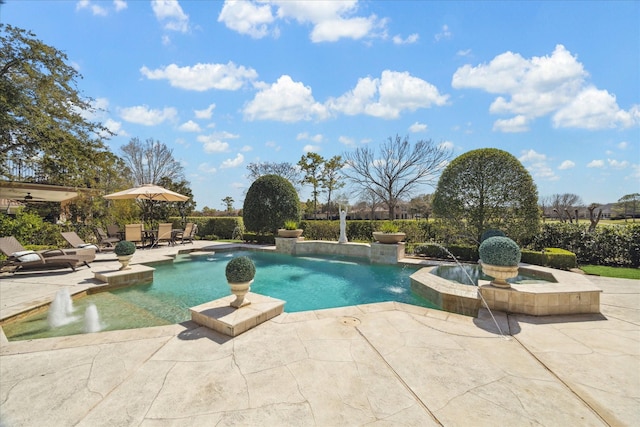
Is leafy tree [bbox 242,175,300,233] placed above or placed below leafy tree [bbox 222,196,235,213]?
below

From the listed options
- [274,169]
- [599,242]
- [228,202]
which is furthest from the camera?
[228,202]

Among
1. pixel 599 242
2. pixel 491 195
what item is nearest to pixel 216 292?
pixel 491 195

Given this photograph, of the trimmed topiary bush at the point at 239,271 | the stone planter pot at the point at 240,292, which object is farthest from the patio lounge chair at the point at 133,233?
the trimmed topiary bush at the point at 239,271

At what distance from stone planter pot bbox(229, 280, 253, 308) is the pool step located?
2.8 inches

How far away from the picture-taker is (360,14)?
7.52 meters

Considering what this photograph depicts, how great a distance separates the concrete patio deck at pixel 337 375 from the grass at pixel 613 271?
403cm

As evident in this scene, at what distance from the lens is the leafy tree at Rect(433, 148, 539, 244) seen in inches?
342

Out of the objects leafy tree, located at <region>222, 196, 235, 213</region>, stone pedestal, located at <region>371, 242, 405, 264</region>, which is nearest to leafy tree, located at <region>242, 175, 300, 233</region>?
stone pedestal, located at <region>371, 242, 405, 264</region>

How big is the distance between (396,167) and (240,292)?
24384mm

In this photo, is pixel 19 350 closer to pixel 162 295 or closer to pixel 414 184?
pixel 162 295

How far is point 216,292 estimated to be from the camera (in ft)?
21.6

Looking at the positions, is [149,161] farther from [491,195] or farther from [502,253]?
[502,253]

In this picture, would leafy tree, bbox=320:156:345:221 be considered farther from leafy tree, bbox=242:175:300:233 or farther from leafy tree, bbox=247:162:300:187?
leafy tree, bbox=242:175:300:233

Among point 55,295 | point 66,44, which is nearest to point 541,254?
point 55,295
